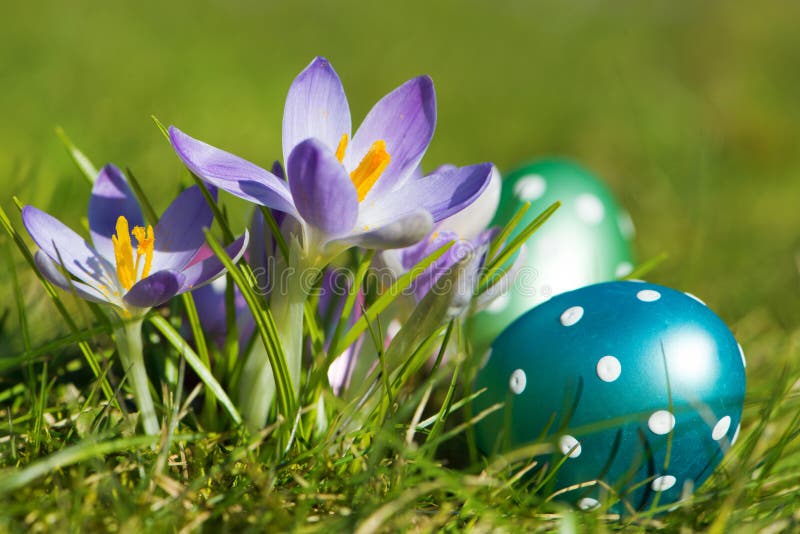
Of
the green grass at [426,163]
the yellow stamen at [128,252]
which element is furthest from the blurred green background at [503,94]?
the yellow stamen at [128,252]

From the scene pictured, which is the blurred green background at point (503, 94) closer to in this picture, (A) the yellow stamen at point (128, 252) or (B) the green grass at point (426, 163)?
(B) the green grass at point (426, 163)

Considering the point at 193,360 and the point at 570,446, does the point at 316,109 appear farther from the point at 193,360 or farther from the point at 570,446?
the point at 570,446

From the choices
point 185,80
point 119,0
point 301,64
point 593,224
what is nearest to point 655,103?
point 301,64

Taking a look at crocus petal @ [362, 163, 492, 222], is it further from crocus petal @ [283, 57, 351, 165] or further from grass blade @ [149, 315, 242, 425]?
grass blade @ [149, 315, 242, 425]

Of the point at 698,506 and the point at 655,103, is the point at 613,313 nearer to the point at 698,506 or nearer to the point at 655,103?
the point at 698,506

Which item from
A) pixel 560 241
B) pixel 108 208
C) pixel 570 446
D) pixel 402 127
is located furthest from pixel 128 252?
pixel 560 241
